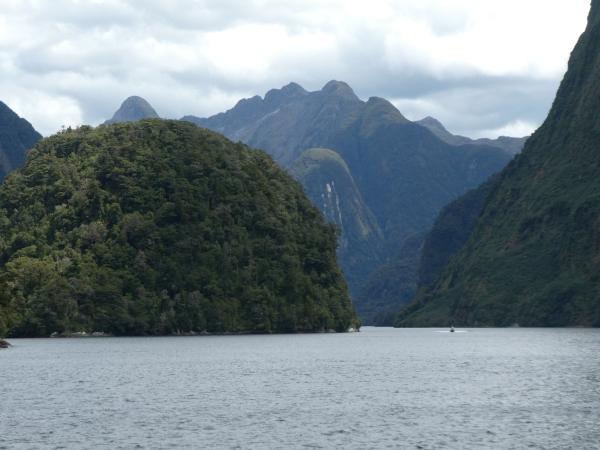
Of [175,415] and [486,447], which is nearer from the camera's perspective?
[486,447]

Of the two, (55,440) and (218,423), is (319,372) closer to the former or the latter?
(218,423)

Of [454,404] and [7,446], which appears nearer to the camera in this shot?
[7,446]

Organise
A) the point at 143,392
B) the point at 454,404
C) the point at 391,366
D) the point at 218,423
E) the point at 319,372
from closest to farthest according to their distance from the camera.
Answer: the point at 218,423
the point at 454,404
the point at 143,392
the point at 319,372
the point at 391,366

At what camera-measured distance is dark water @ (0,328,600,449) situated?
78056 millimetres

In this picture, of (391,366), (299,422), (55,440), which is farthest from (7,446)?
(391,366)

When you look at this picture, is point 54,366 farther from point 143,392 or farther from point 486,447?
point 486,447

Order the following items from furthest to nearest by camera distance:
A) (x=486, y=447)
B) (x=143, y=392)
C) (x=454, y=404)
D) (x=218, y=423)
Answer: (x=143, y=392)
(x=454, y=404)
(x=218, y=423)
(x=486, y=447)

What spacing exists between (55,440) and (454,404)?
4290 centimetres

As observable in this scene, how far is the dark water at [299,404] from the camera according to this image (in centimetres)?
7806

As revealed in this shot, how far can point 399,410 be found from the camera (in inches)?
3824

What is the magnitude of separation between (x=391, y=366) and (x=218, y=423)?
79.3 metres

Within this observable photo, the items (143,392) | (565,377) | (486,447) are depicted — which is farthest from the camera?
(565,377)

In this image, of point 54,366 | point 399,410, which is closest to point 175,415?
point 399,410

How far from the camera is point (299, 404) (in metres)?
102
